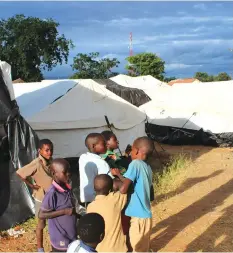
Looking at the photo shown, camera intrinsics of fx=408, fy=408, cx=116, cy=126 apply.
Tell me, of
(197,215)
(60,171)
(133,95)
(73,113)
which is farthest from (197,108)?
(60,171)

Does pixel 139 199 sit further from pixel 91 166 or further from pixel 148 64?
pixel 148 64

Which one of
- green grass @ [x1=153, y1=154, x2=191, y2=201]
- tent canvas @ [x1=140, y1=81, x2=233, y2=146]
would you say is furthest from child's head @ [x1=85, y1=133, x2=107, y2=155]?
tent canvas @ [x1=140, y1=81, x2=233, y2=146]

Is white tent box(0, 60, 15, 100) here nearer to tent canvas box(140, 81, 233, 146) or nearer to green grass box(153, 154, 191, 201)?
green grass box(153, 154, 191, 201)

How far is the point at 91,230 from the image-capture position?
94.8 inches

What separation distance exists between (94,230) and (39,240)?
5.97 feet

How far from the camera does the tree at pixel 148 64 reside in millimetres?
36875

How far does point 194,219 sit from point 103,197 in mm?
3294

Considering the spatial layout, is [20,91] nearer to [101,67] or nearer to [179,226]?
[179,226]

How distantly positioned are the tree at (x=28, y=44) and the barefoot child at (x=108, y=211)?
27.8 metres

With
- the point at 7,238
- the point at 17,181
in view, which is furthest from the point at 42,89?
the point at 7,238

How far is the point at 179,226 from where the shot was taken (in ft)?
19.6

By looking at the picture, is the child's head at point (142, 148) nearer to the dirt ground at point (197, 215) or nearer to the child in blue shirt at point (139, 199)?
the child in blue shirt at point (139, 199)

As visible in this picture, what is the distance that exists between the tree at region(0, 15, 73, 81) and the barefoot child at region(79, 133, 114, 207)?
2687 centimetres

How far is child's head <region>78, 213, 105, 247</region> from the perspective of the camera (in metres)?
2.40
